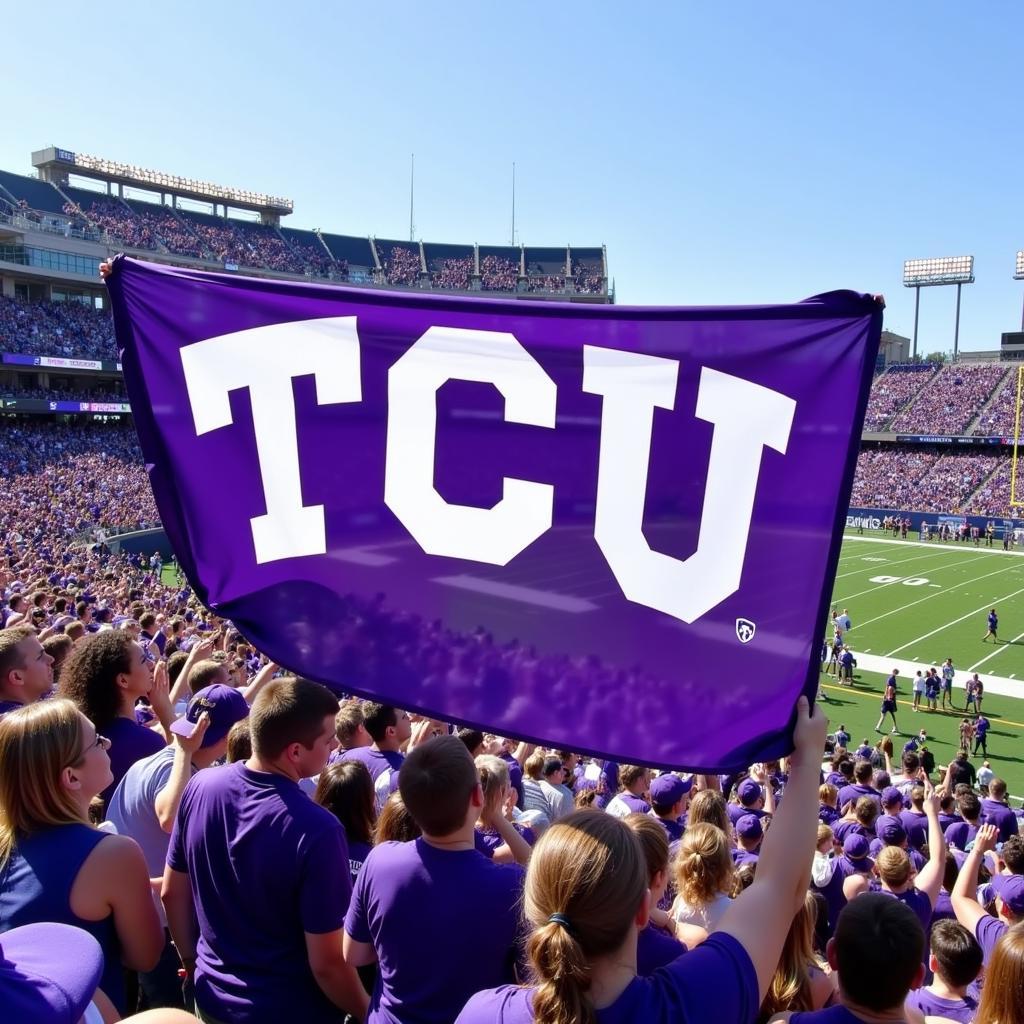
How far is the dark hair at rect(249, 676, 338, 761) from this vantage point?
2.57 meters

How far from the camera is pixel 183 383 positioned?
3227 mm

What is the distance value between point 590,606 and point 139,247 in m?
54.6

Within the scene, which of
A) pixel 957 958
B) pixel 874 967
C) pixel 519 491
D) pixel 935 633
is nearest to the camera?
pixel 874 967

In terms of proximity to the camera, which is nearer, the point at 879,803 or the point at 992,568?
the point at 879,803

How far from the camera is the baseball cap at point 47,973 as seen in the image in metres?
1.20

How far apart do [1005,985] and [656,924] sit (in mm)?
942

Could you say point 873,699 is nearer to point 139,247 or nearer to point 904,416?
point 904,416

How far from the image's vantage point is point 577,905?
1535mm

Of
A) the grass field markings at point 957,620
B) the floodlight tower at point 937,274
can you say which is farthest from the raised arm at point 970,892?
the floodlight tower at point 937,274

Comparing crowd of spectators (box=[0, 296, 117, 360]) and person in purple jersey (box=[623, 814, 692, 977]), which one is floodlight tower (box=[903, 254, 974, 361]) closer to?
crowd of spectators (box=[0, 296, 117, 360])

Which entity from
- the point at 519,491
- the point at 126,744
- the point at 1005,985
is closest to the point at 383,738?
the point at 126,744

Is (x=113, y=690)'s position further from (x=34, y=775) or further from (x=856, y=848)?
(x=856, y=848)

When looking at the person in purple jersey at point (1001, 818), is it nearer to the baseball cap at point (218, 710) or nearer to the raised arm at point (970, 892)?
the raised arm at point (970, 892)

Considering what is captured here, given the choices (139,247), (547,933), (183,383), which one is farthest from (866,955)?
(139,247)
